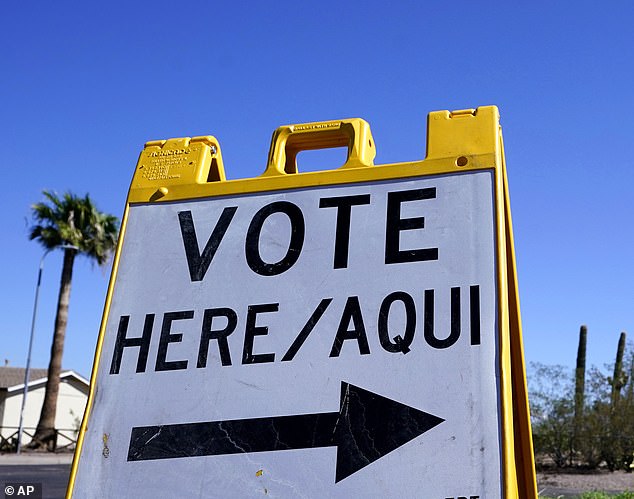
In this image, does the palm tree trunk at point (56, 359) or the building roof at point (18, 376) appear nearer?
the palm tree trunk at point (56, 359)

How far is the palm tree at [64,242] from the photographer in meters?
24.5

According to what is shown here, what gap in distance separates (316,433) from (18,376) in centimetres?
3672

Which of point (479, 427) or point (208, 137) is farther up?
point (208, 137)

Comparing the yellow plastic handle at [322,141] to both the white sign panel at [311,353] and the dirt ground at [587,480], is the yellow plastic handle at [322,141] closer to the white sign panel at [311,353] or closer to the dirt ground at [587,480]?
the white sign panel at [311,353]

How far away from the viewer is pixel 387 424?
4.50ft

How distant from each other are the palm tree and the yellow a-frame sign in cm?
2377

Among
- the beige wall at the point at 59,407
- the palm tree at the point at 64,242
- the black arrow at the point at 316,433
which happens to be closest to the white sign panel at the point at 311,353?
the black arrow at the point at 316,433

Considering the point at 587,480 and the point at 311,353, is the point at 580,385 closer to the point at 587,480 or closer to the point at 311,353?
the point at 587,480

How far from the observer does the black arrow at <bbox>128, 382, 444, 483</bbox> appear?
1.35 meters

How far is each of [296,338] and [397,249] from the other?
0.27m

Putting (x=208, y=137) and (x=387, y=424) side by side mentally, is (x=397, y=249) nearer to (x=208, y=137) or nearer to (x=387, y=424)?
(x=387, y=424)

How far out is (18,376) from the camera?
115 feet

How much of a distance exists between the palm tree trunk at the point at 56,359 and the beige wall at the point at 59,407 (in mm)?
5932

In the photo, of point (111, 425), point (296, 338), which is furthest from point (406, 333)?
point (111, 425)
